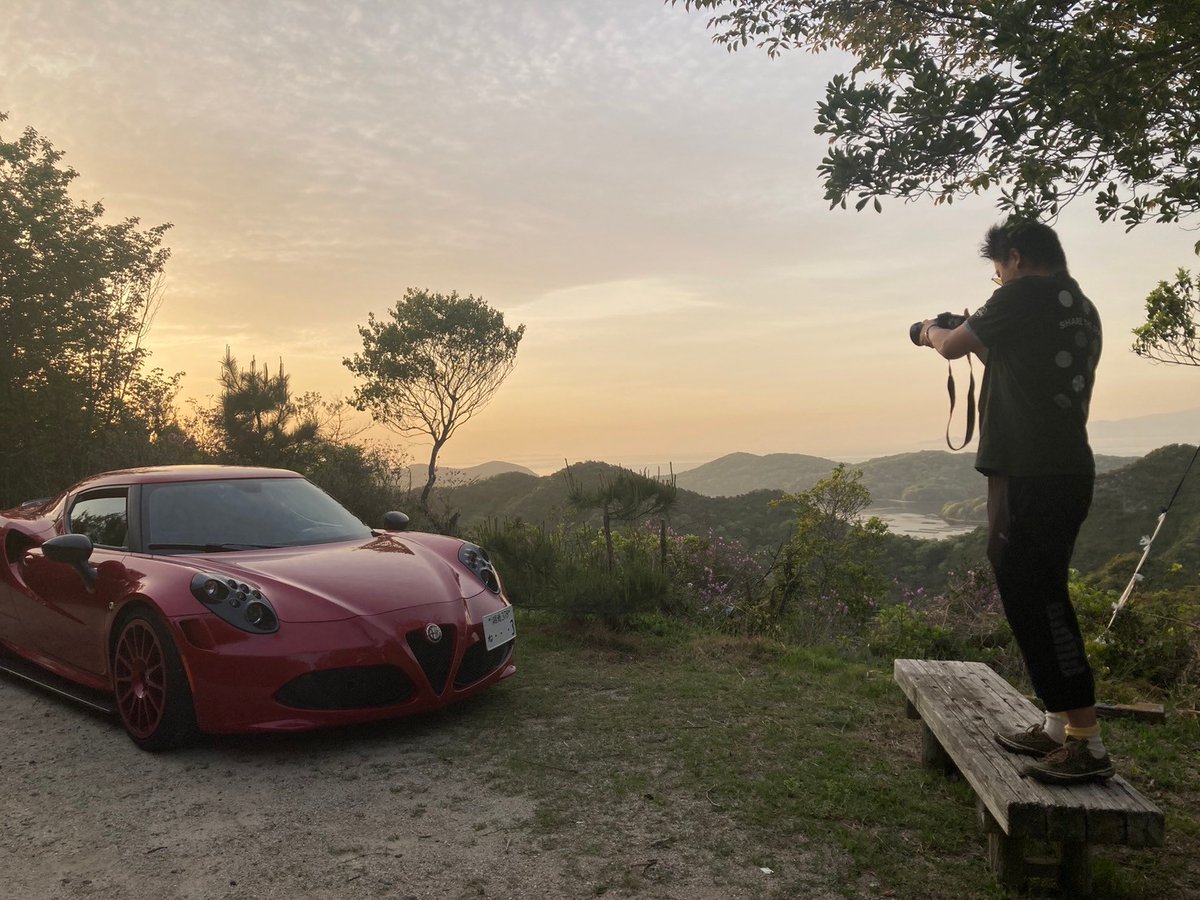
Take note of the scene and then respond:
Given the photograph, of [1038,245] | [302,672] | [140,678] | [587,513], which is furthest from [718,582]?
[1038,245]

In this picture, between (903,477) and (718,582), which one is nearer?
(718,582)

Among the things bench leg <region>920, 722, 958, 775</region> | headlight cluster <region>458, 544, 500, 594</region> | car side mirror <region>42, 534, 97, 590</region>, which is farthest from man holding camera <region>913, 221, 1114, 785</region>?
car side mirror <region>42, 534, 97, 590</region>

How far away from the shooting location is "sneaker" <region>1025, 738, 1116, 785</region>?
2.58 meters

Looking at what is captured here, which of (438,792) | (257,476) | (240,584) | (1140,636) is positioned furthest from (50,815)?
(1140,636)

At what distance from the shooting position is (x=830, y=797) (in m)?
3.44

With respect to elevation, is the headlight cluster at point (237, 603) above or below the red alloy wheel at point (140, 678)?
above

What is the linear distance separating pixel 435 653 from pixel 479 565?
981 millimetres

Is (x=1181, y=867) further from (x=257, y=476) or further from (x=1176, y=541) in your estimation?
(x=1176, y=541)

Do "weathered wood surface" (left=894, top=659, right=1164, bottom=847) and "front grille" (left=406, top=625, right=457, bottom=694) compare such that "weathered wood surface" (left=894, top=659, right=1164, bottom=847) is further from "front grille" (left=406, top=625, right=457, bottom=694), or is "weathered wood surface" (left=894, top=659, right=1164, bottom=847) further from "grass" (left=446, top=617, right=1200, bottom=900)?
"front grille" (left=406, top=625, right=457, bottom=694)

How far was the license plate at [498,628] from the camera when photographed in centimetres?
448

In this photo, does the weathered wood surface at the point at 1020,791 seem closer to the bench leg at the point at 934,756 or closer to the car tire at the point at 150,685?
the bench leg at the point at 934,756

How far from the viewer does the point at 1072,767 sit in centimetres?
259

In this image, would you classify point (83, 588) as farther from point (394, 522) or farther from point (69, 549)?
point (394, 522)

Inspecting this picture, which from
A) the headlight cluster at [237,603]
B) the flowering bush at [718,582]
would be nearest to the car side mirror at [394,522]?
the headlight cluster at [237,603]
